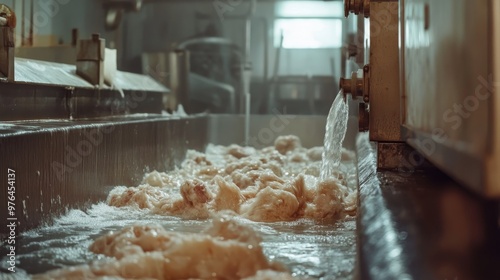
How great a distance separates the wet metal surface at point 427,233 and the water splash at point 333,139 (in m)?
1.15

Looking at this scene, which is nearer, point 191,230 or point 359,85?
point 191,230

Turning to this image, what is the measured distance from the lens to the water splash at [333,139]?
3.46 meters

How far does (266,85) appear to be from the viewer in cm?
884

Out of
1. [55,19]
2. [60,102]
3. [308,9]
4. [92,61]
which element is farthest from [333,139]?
[308,9]

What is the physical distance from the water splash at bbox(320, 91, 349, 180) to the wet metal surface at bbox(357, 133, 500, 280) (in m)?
1.15

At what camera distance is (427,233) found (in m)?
1.58

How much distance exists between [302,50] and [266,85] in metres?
0.71

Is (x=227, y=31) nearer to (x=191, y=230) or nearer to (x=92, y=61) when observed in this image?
(x=92, y=61)

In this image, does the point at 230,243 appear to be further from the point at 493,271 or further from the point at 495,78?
the point at 495,78

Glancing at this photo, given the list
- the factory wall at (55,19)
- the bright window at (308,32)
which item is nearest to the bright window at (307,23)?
the bright window at (308,32)

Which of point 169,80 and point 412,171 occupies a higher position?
point 169,80

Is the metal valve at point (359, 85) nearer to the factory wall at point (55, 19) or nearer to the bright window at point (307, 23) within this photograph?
the factory wall at point (55, 19)

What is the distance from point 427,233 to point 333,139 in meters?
1.98

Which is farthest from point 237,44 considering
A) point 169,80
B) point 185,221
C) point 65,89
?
point 185,221
